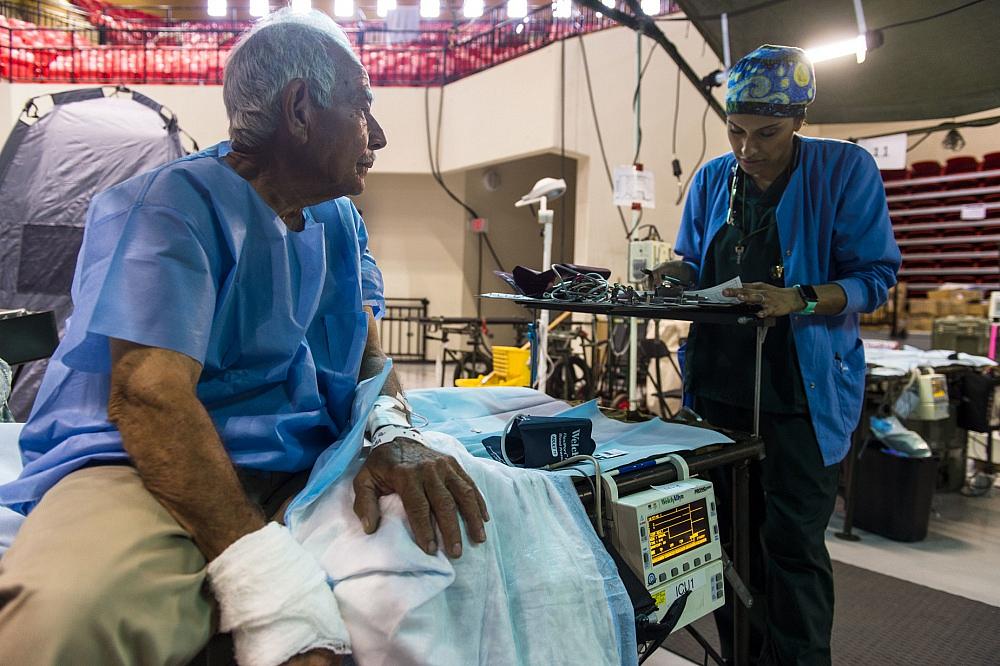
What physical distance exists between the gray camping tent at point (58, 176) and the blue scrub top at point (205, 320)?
404 centimetres

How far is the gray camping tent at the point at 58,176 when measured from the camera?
4.44 metres

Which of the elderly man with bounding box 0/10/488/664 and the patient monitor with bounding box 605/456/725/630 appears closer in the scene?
the elderly man with bounding box 0/10/488/664

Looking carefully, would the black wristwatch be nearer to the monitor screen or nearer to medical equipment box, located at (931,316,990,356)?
the monitor screen

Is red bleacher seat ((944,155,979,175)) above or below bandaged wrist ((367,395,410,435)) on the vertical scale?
above

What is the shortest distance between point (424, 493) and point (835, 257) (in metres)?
1.23

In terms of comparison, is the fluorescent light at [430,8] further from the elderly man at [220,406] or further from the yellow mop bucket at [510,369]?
the elderly man at [220,406]

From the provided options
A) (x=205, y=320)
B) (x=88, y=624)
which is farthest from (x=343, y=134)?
(x=88, y=624)

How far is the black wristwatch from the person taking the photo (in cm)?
145

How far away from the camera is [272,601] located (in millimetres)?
750

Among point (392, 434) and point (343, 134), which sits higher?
point (343, 134)

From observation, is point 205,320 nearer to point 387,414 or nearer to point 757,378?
point 387,414

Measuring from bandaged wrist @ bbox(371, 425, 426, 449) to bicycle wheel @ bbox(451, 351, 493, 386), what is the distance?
15.9 feet

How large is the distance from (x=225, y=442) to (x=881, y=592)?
8.35 feet

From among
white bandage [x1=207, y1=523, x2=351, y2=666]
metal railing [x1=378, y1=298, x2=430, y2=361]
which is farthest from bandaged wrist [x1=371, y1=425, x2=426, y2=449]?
metal railing [x1=378, y1=298, x2=430, y2=361]
